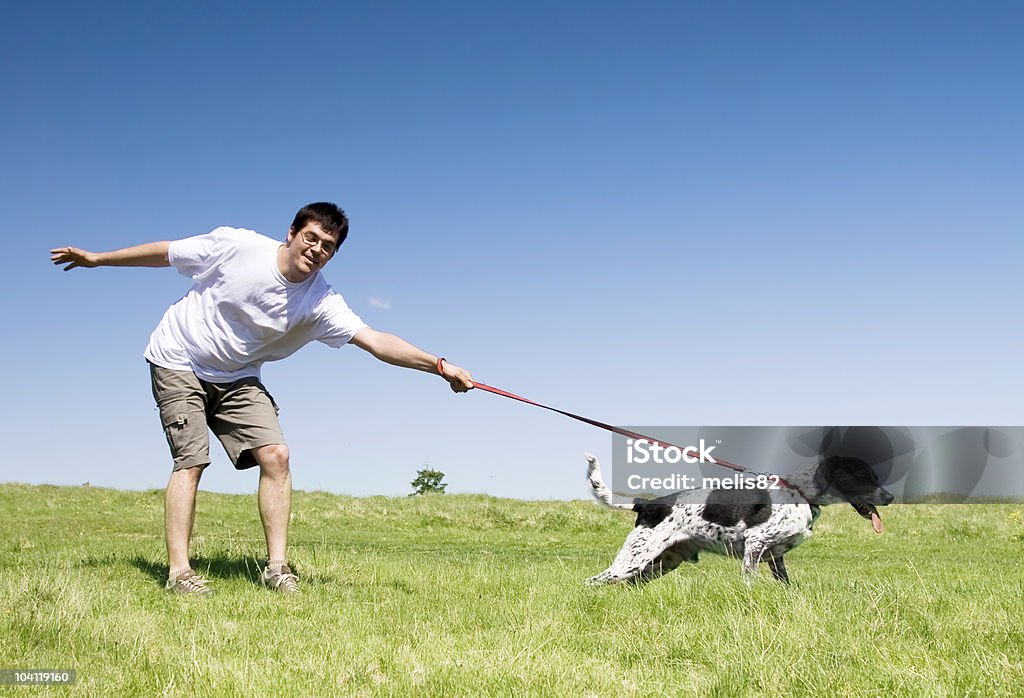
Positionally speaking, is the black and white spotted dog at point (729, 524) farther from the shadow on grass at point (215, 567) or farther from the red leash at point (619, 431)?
the shadow on grass at point (215, 567)

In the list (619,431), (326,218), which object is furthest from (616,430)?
(326,218)

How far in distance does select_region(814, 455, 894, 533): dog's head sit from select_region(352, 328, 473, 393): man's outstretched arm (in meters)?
2.39

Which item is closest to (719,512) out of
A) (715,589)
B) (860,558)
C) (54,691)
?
(715,589)

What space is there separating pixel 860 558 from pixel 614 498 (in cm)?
686

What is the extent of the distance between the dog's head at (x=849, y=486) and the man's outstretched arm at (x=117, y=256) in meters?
4.51

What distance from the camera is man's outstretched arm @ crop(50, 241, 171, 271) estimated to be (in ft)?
18.9

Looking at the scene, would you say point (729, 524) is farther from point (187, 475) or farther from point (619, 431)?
point (187, 475)

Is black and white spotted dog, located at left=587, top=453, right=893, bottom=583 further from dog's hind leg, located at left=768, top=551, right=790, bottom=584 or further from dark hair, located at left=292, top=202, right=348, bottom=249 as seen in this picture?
dark hair, located at left=292, top=202, right=348, bottom=249

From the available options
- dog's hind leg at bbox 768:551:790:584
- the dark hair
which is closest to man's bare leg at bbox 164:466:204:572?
the dark hair

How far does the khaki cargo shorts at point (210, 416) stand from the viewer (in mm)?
5703

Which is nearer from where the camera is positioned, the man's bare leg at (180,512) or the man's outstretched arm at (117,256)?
the man's bare leg at (180,512)

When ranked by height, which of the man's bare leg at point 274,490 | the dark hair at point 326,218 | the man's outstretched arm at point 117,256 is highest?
the dark hair at point 326,218

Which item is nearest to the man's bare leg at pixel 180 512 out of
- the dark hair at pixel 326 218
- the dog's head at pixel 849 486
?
the dark hair at pixel 326 218

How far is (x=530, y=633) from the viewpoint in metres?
4.02
